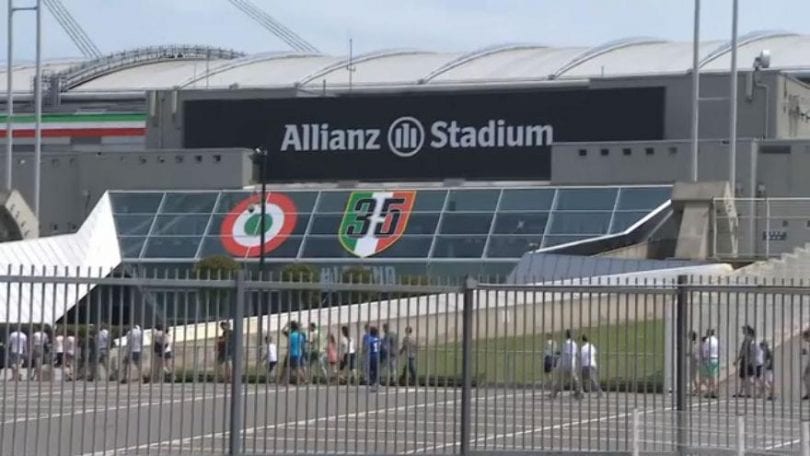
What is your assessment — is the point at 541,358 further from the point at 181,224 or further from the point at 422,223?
the point at 181,224

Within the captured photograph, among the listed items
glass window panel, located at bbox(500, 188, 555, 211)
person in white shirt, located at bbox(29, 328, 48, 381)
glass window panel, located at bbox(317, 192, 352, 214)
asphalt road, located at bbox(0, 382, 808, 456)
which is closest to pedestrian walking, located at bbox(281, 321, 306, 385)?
asphalt road, located at bbox(0, 382, 808, 456)

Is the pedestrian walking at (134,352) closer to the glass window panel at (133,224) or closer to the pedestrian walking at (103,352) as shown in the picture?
the pedestrian walking at (103,352)

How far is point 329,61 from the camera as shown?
311 ft

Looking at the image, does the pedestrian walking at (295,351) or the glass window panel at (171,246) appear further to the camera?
the glass window panel at (171,246)

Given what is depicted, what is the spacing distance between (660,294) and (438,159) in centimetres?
5006

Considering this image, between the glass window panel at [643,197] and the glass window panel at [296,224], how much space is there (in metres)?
10.5

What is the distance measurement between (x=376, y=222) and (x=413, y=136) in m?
6.69

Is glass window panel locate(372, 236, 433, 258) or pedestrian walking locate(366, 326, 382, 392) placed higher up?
glass window panel locate(372, 236, 433, 258)

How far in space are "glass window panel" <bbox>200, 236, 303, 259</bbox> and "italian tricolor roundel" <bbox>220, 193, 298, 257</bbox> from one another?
146 millimetres

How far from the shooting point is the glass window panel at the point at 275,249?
207 feet

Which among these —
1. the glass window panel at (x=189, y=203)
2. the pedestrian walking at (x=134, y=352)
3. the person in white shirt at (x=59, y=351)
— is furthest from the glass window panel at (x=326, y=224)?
the person in white shirt at (x=59, y=351)

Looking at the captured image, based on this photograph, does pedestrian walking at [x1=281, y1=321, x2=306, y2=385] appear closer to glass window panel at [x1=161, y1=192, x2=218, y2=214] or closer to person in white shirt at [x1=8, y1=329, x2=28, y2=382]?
person in white shirt at [x1=8, y1=329, x2=28, y2=382]

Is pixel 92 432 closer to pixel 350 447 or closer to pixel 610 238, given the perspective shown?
pixel 350 447

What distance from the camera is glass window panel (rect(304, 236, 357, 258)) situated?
2473 inches
